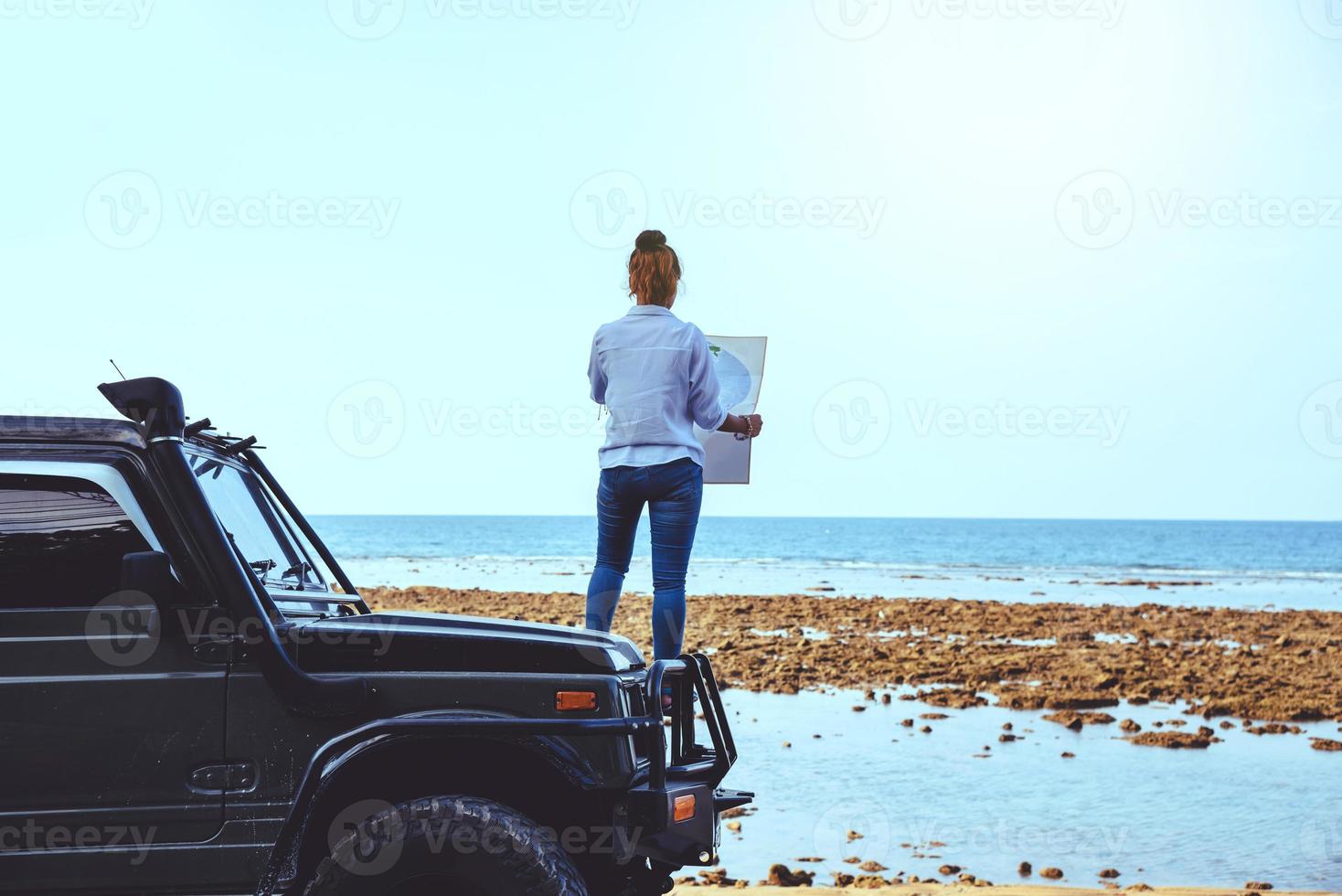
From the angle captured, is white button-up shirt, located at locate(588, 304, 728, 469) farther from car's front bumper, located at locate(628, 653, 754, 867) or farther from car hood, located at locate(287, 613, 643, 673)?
car hood, located at locate(287, 613, 643, 673)

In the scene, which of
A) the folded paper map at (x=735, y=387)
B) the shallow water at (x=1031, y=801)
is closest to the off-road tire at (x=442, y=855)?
the folded paper map at (x=735, y=387)

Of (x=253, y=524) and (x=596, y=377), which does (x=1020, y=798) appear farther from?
(x=253, y=524)

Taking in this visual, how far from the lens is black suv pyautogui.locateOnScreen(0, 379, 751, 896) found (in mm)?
3186

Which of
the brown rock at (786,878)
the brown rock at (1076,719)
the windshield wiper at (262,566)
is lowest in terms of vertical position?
the brown rock at (786,878)

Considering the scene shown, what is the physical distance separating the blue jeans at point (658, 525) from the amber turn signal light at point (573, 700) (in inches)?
50.9

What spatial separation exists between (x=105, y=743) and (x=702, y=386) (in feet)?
8.77

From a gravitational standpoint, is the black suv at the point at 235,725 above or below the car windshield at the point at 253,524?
below

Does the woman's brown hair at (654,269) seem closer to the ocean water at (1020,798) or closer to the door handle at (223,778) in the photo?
the door handle at (223,778)

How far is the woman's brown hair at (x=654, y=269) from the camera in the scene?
510 centimetres

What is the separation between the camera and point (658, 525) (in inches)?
192

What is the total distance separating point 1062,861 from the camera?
22.9ft

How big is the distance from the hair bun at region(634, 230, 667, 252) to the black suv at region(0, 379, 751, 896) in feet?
7.16

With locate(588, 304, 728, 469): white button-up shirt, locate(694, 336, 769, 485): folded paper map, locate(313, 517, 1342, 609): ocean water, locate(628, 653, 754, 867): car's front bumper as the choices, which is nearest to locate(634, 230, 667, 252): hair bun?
locate(588, 304, 728, 469): white button-up shirt

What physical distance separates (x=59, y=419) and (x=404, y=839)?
1611 millimetres
